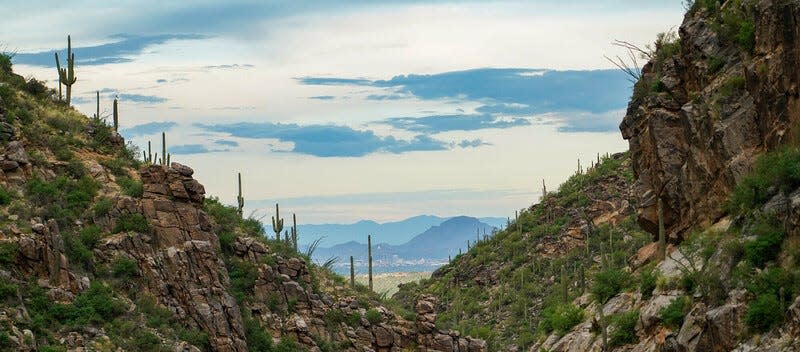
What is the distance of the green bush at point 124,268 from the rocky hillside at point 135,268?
0.05 metres

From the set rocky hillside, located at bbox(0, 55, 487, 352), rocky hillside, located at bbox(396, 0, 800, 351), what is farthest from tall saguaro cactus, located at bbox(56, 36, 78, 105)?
rocky hillside, located at bbox(396, 0, 800, 351)

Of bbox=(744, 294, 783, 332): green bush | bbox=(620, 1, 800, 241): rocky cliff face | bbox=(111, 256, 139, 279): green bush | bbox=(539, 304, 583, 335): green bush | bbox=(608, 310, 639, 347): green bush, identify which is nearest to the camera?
bbox=(744, 294, 783, 332): green bush

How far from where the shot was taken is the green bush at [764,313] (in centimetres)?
3222

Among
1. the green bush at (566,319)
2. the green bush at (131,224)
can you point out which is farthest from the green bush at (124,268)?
the green bush at (566,319)

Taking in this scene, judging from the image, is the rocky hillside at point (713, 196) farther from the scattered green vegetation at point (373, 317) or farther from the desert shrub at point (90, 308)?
the desert shrub at point (90, 308)

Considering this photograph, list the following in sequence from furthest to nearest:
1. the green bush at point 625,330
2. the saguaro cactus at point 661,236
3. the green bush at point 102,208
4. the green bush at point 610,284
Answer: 1. the green bush at point 102,208
2. the green bush at point 610,284
3. the saguaro cactus at point 661,236
4. the green bush at point 625,330

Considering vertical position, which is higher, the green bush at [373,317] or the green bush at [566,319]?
the green bush at [566,319]

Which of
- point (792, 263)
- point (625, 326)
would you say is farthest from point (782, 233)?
point (625, 326)

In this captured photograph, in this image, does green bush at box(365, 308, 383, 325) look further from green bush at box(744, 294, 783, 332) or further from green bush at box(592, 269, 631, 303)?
green bush at box(744, 294, 783, 332)

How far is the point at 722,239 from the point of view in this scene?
38219mm

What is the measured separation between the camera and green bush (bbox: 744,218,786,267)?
3453 cm

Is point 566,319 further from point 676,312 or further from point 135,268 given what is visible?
point 135,268

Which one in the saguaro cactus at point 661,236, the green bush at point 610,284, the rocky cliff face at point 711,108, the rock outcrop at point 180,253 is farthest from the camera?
the rock outcrop at point 180,253

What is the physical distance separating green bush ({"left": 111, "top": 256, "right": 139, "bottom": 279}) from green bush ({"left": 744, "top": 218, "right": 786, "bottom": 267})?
29.3 m
